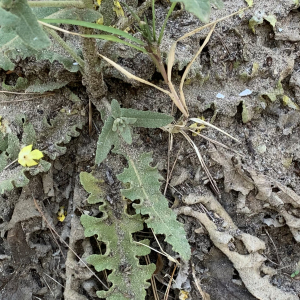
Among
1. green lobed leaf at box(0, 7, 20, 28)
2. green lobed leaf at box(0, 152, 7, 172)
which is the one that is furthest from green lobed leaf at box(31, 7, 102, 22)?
green lobed leaf at box(0, 152, 7, 172)

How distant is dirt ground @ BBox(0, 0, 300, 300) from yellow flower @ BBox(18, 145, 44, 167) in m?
0.13

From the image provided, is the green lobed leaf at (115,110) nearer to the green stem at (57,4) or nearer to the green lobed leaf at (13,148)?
the green stem at (57,4)

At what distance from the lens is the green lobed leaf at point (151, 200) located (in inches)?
75.9

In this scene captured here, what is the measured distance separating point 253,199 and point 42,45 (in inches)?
63.1

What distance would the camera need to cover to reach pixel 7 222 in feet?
7.28

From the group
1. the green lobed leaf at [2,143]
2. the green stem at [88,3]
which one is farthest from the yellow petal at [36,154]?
the green stem at [88,3]

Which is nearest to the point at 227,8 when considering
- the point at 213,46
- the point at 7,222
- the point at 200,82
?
the point at 213,46

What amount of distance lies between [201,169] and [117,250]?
0.77 meters

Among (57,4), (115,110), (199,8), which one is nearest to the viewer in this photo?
(199,8)

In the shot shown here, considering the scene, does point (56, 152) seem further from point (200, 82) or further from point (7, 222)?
point (200, 82)

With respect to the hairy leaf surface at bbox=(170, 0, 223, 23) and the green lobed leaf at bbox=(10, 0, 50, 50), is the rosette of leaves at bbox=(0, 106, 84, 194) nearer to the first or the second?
the green lobed leaf at bbox=(10, 0, 50, 50)

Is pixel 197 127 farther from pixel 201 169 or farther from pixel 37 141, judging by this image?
pixel 37 141

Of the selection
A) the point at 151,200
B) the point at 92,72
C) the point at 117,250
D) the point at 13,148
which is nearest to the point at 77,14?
the point at 92,72

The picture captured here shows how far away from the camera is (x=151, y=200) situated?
80.1 inches
